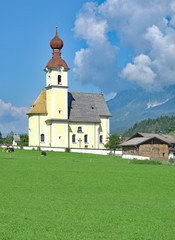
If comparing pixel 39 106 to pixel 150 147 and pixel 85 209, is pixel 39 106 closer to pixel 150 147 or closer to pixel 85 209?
pixel 150 147

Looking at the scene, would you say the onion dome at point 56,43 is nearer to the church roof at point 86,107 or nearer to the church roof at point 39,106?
the church roof at point 39,106

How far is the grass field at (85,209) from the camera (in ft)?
45.4

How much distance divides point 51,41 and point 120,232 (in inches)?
2652

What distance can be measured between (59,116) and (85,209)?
191ft

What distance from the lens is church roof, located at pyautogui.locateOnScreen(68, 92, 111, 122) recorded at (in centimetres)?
7900

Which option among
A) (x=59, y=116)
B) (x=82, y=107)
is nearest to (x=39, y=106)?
(x=59, y=116)

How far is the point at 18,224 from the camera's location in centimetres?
1470

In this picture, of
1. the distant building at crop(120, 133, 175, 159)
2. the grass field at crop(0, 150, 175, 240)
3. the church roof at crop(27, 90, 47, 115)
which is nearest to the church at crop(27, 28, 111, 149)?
the church roof at crop(27, 90, 47, 115)

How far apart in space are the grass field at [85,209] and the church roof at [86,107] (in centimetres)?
4964

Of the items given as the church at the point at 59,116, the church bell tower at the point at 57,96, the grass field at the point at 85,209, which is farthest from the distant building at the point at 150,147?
the grass field at the point at 85,209

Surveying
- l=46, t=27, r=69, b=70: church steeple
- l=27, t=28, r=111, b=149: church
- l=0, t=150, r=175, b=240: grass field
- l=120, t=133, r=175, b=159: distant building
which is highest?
l=46, t=27, r=69, b=70: church steeple

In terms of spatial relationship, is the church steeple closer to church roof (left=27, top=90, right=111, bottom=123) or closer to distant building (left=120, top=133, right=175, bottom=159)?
church roof (left=27, top=90, right=111, bottom=123)

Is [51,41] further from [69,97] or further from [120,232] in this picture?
[120,232]

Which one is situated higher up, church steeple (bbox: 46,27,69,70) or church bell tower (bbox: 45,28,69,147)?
church steeple (bbox: 46,27,69,70)
